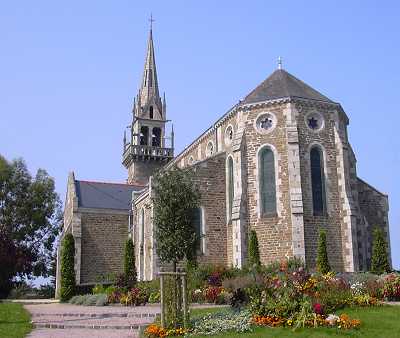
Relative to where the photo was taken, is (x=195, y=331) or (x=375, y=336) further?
(x=195, y=331)

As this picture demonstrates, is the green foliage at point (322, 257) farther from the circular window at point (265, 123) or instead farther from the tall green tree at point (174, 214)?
the tall green tree at point (174, 214)

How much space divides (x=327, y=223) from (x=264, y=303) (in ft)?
52.0

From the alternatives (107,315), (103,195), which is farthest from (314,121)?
(103,195)

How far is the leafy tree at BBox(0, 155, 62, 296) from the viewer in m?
47.6

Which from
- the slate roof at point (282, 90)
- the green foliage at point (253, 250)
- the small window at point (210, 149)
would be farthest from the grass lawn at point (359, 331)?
the small window at point (210, 149)

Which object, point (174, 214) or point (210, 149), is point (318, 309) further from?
point (210, 149)

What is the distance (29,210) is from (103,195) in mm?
10043

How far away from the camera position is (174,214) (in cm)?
1767

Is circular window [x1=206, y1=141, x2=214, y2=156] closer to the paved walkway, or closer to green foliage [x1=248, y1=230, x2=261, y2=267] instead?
green foliage [x1=248, y1=230, x2=261, y2=267]

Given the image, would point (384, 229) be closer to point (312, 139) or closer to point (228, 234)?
point (312, 139)

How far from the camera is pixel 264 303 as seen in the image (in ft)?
45.1

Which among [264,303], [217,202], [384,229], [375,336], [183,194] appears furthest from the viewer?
[384,229]

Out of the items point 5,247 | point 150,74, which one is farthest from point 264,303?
point 150,74

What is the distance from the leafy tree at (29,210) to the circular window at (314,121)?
29.2 meters
